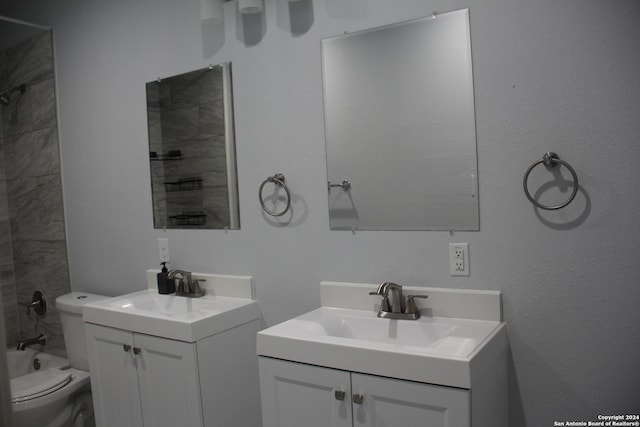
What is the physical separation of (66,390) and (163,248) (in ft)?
2.77

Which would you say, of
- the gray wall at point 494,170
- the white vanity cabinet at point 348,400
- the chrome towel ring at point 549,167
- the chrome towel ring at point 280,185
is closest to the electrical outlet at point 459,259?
the gray wall at point 494,170

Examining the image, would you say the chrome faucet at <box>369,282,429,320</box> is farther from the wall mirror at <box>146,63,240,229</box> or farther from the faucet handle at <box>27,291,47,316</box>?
the faucet handle at <box>27,291,47,316</box>

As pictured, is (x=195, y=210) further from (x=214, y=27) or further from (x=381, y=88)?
(x=381, y=88)

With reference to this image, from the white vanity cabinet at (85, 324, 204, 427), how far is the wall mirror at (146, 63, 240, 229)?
2.04 ft

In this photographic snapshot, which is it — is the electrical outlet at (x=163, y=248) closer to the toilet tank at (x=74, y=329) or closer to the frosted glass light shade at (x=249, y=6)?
the toilet tank at (x=74, y=329)

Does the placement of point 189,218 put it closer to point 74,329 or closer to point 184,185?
point 184,185

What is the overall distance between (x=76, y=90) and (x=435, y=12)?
7.03 ft

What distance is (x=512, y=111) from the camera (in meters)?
1.65

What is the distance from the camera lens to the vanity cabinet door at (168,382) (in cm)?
194

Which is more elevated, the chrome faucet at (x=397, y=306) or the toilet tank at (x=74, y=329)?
the chrome faucet at (x=397, y=306)

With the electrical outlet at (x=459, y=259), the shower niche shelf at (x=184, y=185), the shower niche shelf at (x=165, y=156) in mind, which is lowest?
the electrical outlet at (x=459, y=259)

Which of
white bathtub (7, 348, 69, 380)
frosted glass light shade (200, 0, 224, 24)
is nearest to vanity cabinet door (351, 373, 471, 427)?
frosted glass light shade (200, 0, 224, 24)

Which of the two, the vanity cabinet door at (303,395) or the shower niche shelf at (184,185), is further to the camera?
the shower niche shelf at (184,185)

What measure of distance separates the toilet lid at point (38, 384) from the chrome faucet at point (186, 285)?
76cm
